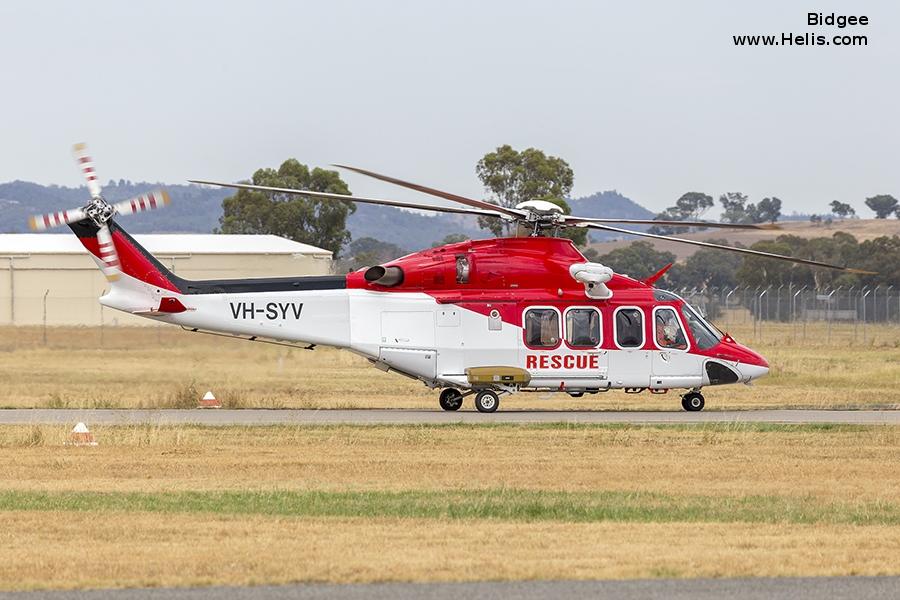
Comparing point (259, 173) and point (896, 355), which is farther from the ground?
point (259, 173)

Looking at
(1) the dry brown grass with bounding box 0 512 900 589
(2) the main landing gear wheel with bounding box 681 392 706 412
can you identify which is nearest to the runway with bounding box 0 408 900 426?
(2) the main landing gear wheel with bounding box 681 392 706 412

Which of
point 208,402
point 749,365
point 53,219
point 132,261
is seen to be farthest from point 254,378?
point 749,365

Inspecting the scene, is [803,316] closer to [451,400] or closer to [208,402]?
[451,400]

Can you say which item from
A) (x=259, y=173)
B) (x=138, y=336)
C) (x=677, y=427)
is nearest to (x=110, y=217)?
(x=677, y=427)

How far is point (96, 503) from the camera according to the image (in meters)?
16.9

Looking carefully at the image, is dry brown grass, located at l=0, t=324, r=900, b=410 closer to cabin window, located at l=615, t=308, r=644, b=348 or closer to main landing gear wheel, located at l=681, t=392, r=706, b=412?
main landing gear wheel, located at l=681, t=392, r=706, b=412

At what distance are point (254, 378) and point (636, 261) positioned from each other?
114m

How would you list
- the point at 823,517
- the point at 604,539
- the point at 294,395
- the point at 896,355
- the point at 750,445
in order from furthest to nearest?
the point at 896,355 < the point at 294,395 < the point at 750,445 < the point at 823,517 < the point at 604,539

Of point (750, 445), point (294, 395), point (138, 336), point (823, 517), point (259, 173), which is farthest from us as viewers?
point (259, 173)

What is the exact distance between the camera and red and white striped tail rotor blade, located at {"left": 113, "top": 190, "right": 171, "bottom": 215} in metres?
28.3

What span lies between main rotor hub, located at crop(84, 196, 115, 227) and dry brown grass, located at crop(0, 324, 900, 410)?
174 inches

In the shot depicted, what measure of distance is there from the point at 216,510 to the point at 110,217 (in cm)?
1428

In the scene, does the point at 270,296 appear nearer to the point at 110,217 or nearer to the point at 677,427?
the point at 110,217

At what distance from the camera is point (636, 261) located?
152250 mm
